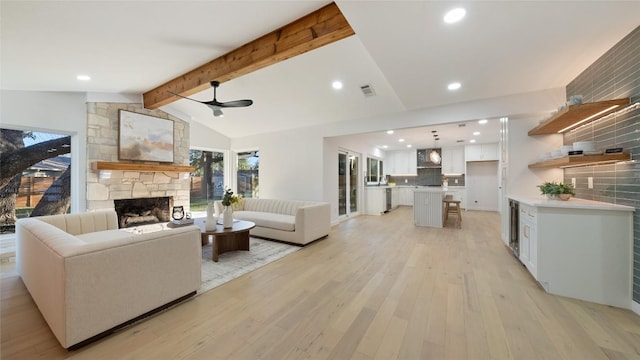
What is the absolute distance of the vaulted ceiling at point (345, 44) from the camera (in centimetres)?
195

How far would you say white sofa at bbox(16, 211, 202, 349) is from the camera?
1567 mm

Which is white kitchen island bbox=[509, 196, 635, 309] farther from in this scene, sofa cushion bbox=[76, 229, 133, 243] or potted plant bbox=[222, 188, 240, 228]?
sofa cushion bbox=[76, 229, 133, 243]

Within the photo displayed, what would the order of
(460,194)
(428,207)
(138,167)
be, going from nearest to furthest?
(138,167) → (428,207) → (460,194)

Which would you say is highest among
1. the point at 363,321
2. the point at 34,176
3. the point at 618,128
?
the point at 618,128

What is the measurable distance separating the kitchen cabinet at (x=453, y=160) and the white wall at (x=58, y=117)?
33.5 feet

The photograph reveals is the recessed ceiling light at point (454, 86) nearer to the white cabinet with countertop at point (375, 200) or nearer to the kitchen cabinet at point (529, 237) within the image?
the kitchen cabinet at point (529, 237)

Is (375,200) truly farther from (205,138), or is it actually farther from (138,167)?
(138,167)

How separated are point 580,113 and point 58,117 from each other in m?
7.62

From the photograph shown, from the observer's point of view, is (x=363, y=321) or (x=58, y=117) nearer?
(x=363, y=321)

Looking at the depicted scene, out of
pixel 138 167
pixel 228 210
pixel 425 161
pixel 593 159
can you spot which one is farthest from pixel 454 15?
pixel 425 161

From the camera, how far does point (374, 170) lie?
8844mm

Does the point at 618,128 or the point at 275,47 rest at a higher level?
the point at 275,47

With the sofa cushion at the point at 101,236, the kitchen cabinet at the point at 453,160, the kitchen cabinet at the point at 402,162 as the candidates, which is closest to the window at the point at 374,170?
the kitchen cabinet at the point at 402,162

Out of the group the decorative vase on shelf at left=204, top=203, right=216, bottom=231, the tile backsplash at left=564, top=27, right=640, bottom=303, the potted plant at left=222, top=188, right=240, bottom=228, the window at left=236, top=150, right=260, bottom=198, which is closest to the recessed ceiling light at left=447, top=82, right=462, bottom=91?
the tile backsplash at left=564, top=27, right=640, bottom=303
